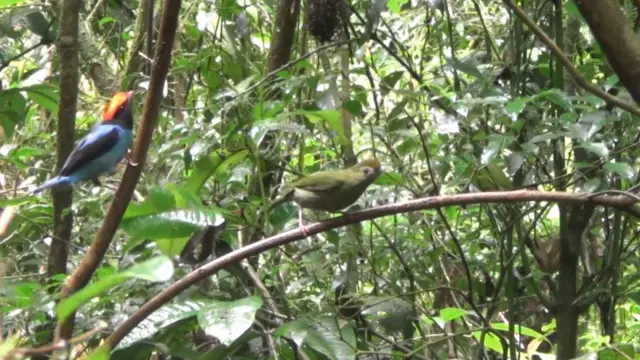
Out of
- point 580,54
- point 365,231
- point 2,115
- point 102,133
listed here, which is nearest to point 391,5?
point 580,54

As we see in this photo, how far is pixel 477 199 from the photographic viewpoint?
1.39m

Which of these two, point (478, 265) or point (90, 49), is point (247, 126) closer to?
point (478, 265)

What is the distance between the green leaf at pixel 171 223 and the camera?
1.61 metres

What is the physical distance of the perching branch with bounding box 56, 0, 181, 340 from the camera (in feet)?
4.43

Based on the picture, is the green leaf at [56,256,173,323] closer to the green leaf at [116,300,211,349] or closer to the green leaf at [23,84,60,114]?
the green leaf at [116,300,211,349]

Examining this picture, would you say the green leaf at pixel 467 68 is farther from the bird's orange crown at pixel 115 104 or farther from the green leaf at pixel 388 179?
the bird's orange crown at pixel 115 104

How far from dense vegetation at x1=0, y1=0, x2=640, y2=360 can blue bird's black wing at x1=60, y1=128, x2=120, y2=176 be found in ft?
0.30

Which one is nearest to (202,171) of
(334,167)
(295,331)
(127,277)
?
(295,331)

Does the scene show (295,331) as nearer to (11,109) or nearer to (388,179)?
(388,179)

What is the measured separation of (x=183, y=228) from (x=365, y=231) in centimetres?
142

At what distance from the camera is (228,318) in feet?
4.81

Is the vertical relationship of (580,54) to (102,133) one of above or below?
above

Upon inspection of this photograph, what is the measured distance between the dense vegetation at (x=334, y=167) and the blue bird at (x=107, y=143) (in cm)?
9

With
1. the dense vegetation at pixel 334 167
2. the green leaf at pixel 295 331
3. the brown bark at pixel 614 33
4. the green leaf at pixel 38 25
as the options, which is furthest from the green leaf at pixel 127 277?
the green leaf at pixel 38 25
